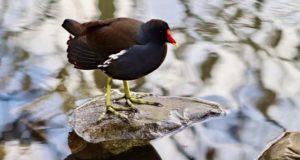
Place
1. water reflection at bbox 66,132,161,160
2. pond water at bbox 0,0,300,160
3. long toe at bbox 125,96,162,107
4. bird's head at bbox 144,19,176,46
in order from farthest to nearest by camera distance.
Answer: long toe at bbox 125,96,162,107 → pond water at bbox 0,0,300,160 → water reflection at bbox 66,132,161,160 → bird's head at bbox 144,19,176,46

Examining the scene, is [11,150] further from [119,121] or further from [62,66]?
[62,66]

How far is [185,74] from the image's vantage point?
4031 millimetres

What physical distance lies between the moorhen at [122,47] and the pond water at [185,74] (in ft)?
1.56

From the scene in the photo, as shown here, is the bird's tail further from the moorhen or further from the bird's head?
the bird's head

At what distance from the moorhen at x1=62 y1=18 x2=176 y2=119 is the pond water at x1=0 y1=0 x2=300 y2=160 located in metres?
0.48

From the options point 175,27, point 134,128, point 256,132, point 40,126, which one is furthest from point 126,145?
point 175,27

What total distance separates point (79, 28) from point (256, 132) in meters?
1.21

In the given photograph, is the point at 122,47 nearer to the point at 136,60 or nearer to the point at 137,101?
the point at 136,60

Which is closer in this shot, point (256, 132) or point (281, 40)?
point (256, 132)

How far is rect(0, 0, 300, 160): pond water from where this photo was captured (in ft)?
10.6

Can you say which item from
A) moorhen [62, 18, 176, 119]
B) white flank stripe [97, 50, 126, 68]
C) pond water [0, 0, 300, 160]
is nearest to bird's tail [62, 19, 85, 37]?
moorhen [62, 18, 176, 119]

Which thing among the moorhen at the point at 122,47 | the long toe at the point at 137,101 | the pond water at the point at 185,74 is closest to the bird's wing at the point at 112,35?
the moorhen at the point at 122,47

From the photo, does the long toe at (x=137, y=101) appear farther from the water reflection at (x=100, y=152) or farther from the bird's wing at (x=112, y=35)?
the bird's wing at (x=112, y=35)

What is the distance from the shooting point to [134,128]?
10.5ft
